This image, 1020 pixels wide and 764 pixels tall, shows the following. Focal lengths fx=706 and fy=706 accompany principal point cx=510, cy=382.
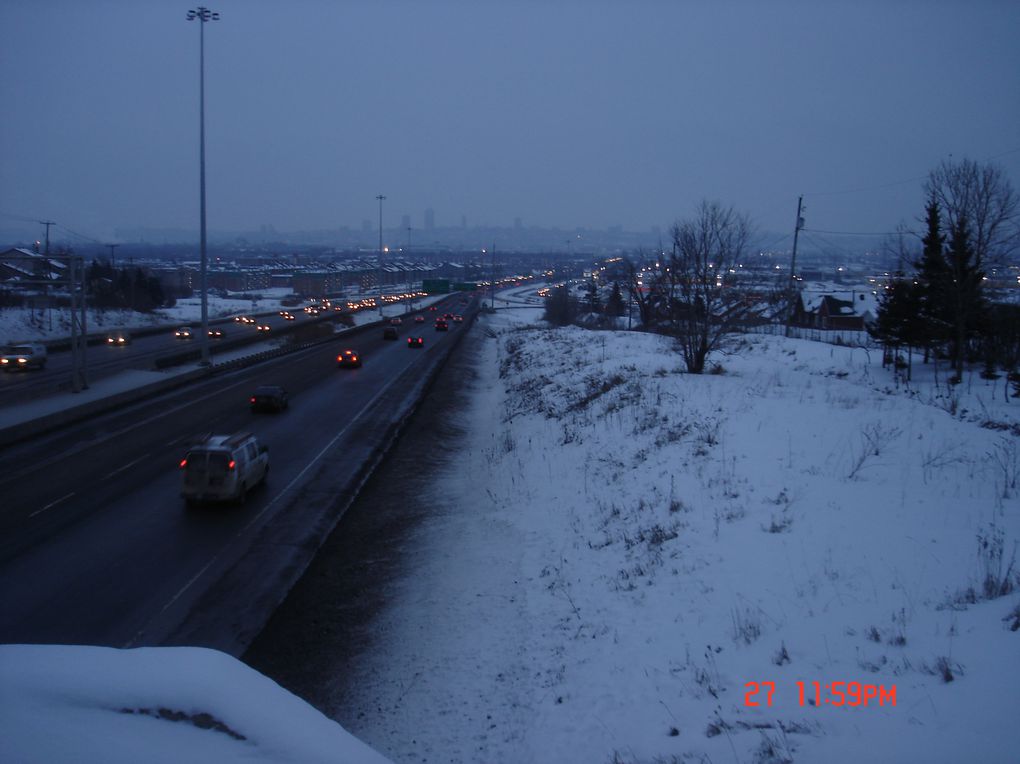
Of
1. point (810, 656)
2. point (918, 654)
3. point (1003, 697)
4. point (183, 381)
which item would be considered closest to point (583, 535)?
point (810, 656)

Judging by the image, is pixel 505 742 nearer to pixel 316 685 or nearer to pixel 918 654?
pixel 316 685

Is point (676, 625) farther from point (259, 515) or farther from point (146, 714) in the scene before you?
point (259, 515)

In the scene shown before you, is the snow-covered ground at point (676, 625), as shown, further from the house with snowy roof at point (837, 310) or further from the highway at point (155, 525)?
the house with snowy roof at point (837, 310)

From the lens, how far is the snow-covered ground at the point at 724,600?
6.69m

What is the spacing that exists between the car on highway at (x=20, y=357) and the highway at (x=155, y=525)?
1402 cm

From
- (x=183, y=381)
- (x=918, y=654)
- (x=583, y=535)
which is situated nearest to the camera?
(x=918, y=654)

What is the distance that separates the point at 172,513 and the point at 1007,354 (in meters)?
28.6

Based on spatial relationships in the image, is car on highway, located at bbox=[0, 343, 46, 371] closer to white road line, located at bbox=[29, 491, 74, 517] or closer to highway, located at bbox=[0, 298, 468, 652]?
highway, located at bbox=[0, 298, 468, 652]

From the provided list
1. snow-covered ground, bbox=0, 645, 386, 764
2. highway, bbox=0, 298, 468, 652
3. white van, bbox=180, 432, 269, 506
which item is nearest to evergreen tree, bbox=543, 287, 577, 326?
highway, bbox=0, 298, 468, 652

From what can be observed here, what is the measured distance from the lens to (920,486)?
38.8 ft

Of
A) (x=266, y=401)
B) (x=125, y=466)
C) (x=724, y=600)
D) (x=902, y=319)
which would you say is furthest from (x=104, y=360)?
(x=724, y=600)

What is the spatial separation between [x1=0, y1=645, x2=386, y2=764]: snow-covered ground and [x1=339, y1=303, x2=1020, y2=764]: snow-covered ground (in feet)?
12.3
